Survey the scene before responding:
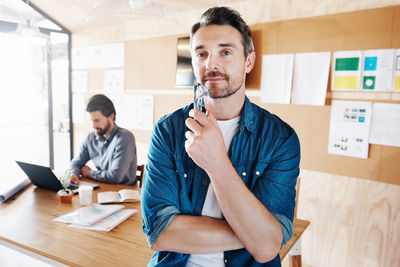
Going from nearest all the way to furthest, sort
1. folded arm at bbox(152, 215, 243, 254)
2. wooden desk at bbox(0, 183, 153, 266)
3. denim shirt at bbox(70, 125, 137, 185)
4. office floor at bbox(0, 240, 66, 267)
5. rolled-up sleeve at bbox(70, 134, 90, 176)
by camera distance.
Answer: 1. folded arm at bbox(152, 215, 243, 254)
2. wooden desk at bbox(0, 183, 153, 266)
3. office floor at bbox(0, 240, 66, 267)
4. denim shirt at bbox(70, 125, 137, 185)
5. rolled-up sleeve at bbox(70, 134, 90, 176)

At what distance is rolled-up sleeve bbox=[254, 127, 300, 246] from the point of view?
989 mm

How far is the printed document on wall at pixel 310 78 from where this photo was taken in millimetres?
2354

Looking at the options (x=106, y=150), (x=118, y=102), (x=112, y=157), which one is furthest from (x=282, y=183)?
(x=118, y=102)

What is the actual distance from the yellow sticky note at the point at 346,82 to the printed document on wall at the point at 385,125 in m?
0.22

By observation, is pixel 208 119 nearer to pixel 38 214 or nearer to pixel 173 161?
pixel 173 161

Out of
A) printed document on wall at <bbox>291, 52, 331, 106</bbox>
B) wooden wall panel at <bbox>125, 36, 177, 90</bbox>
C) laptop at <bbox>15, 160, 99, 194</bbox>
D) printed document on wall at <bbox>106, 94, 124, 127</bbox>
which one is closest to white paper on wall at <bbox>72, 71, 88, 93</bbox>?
printed document on wall at <bbox>106, 94, 124, 127</bbox>

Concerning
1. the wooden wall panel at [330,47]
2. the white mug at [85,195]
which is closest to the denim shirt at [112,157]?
the white mug at [85,195]

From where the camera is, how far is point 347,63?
2264 millimetres

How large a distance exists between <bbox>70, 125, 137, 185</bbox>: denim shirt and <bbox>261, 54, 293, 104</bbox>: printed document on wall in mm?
1285

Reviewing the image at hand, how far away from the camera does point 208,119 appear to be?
874 mm

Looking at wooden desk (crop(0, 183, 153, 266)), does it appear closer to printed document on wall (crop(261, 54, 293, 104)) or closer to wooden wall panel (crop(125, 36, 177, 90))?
printed document on wall (crop(261, 54, 293, 104))

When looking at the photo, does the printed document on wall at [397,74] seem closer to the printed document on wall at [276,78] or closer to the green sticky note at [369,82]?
the green sticky note at [369,82]

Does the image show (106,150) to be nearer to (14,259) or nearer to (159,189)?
(14,259)

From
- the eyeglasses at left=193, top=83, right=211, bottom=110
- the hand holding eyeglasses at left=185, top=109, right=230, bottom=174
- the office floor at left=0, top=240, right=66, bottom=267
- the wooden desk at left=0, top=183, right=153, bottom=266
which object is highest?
the eyeglasses at left=193, top=83, right=211, bottom=110
